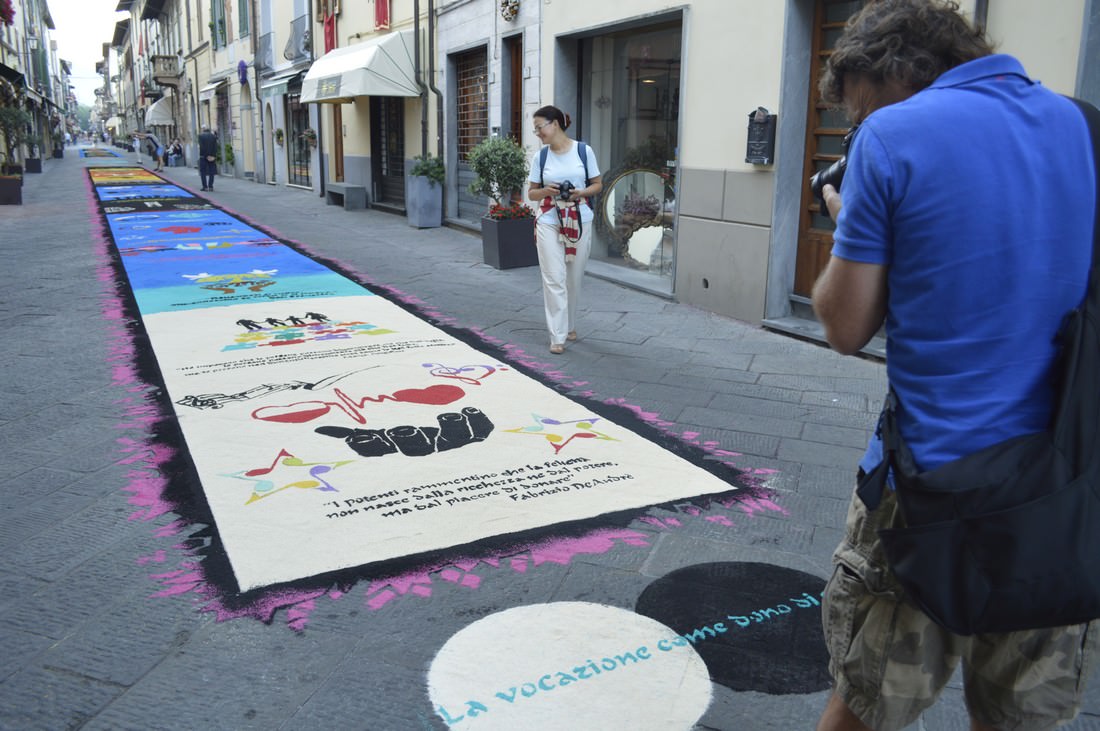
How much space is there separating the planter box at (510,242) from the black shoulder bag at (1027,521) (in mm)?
8550

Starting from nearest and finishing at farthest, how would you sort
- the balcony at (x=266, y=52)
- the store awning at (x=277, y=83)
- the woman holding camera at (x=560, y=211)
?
the woman holding camera at (x=560, y=211) < the store awning at (x=277, y=83) < the balcony at (x=266, y=52)

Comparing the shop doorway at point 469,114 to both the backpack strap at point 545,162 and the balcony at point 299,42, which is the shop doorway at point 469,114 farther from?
the balcony at point 299,42

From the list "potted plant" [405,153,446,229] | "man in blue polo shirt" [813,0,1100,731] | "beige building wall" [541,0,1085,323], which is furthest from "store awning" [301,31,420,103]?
"man in blue polo shirt" [813,0,1100,731]

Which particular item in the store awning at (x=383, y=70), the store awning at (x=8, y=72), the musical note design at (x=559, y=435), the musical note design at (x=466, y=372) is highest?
the store awning at (x=8, y=72)

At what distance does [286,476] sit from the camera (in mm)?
3725

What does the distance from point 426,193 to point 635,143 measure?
5.05m

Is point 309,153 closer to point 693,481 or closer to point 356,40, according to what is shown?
point 356,40

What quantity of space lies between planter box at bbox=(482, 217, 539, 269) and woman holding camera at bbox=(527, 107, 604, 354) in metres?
3.64

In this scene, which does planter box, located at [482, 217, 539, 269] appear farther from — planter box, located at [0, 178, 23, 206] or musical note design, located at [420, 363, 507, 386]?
planter box, located at [0, 178, 23, 206]

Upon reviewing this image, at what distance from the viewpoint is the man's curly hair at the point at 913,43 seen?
1487 millimetres

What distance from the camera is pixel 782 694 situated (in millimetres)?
2322

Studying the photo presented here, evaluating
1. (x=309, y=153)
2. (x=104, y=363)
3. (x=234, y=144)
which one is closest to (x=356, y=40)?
(x=309, y=153)

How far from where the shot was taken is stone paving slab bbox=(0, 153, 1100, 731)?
7.42ft

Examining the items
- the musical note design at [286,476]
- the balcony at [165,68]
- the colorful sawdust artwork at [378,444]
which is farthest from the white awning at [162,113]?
the musical note design at [286,476]
